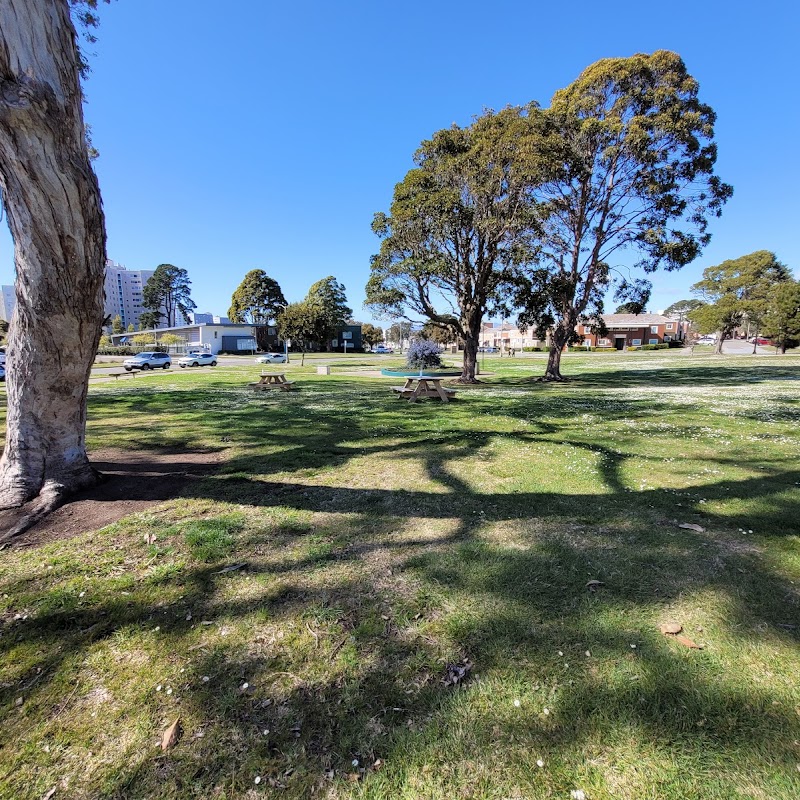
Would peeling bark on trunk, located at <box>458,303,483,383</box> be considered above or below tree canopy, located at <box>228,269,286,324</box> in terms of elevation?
below

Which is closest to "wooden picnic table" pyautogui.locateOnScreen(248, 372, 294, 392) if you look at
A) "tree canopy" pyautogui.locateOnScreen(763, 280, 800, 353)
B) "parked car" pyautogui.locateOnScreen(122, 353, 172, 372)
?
"parked car" pyautogui.locateOnScreen(122, 353, 172, 372)

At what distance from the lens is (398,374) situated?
86.9 ft

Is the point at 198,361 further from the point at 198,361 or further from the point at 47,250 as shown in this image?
the point at 47,250

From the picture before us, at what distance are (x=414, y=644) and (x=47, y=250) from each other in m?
4.21

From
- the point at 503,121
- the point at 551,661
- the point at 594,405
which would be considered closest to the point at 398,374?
the point at 503,121

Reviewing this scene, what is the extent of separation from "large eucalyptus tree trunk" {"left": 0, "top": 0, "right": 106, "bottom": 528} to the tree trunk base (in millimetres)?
12

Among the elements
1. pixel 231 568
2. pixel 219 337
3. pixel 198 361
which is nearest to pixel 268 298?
pixel 219 337

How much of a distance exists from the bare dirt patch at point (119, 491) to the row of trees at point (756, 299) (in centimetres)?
4915

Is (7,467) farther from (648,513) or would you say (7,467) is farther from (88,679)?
(648,513)

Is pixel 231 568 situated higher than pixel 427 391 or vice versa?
pixel 427 391

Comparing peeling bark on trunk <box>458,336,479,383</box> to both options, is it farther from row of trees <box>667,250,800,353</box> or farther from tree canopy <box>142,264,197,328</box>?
tree canopy <box>142,264,197,328</box>

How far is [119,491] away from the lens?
14.8 ft

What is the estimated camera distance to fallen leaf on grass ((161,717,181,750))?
5.71 feet

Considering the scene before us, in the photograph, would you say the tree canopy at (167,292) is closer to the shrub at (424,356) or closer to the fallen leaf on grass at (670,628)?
the shrub at (424,356)
